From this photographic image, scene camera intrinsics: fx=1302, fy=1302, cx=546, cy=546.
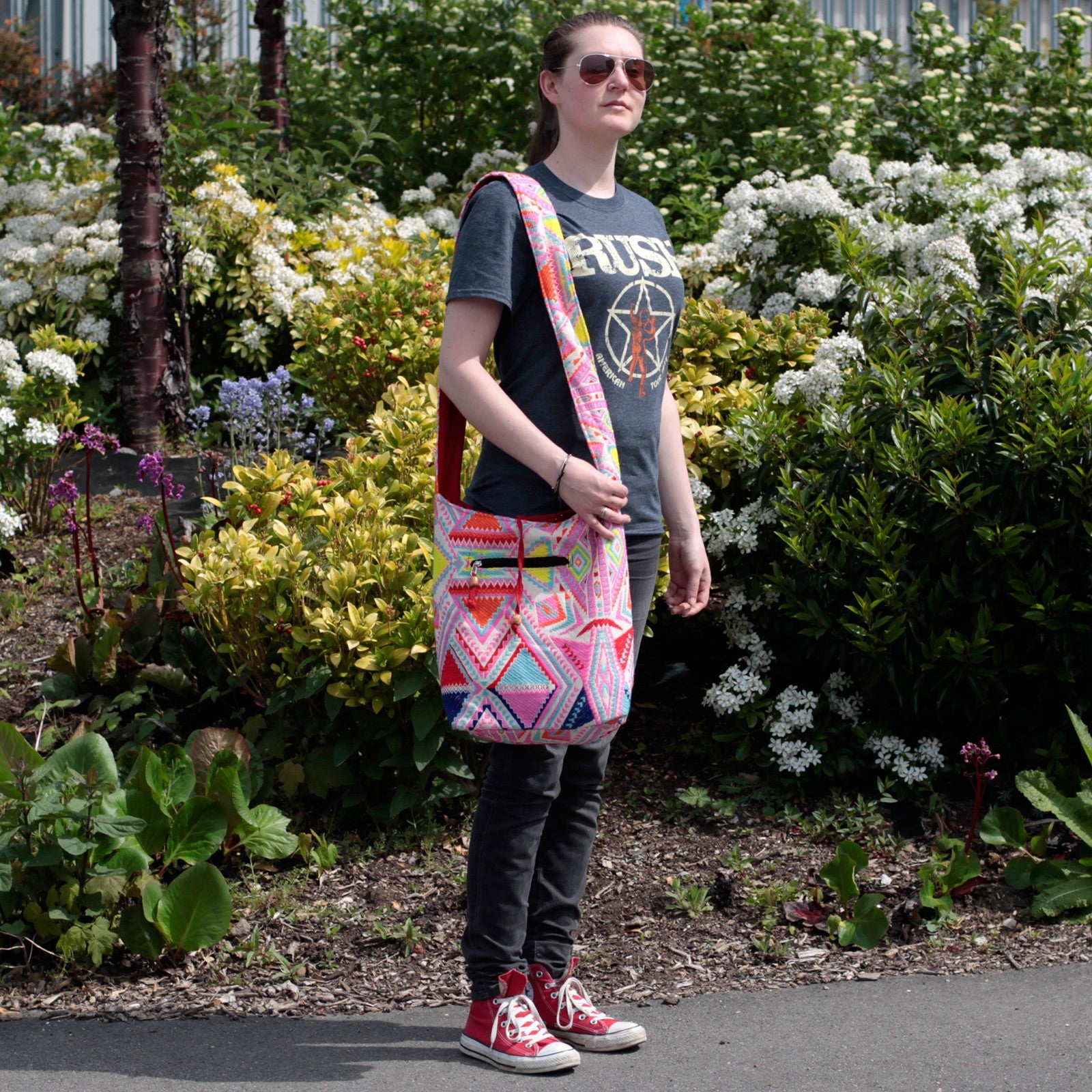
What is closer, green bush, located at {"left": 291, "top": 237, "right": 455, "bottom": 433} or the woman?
the woman

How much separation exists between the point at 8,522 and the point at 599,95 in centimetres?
308

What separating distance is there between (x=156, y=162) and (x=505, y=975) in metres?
4.84

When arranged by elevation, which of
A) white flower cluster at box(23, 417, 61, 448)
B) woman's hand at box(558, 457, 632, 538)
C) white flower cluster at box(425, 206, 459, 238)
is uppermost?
white flower cluster at box(425, 206, 459, 238)

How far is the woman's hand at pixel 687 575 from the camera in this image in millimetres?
2691

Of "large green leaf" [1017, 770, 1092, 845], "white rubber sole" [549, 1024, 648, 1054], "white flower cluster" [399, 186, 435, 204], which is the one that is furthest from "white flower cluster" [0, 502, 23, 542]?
"white flower cluster" [399, 186, 435, 204]

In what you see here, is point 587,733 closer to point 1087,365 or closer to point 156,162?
point 1087,365

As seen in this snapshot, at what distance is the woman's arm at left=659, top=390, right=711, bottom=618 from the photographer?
2.65m

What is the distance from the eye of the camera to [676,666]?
174 inches

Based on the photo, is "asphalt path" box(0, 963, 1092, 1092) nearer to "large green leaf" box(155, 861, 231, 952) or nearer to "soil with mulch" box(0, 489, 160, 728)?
"large green leaf" box(155, 861, 231, 952)

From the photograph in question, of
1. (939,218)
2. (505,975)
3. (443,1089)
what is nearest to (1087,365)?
(939,218)

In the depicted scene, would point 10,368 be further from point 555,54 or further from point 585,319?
point 585,319

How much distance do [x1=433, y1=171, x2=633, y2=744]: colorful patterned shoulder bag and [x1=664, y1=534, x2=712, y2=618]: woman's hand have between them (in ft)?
1.18

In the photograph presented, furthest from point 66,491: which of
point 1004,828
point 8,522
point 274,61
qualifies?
point 274,61

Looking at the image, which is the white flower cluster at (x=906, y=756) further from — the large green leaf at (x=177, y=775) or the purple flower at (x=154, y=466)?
the purple flower at (x=154, y=466)
